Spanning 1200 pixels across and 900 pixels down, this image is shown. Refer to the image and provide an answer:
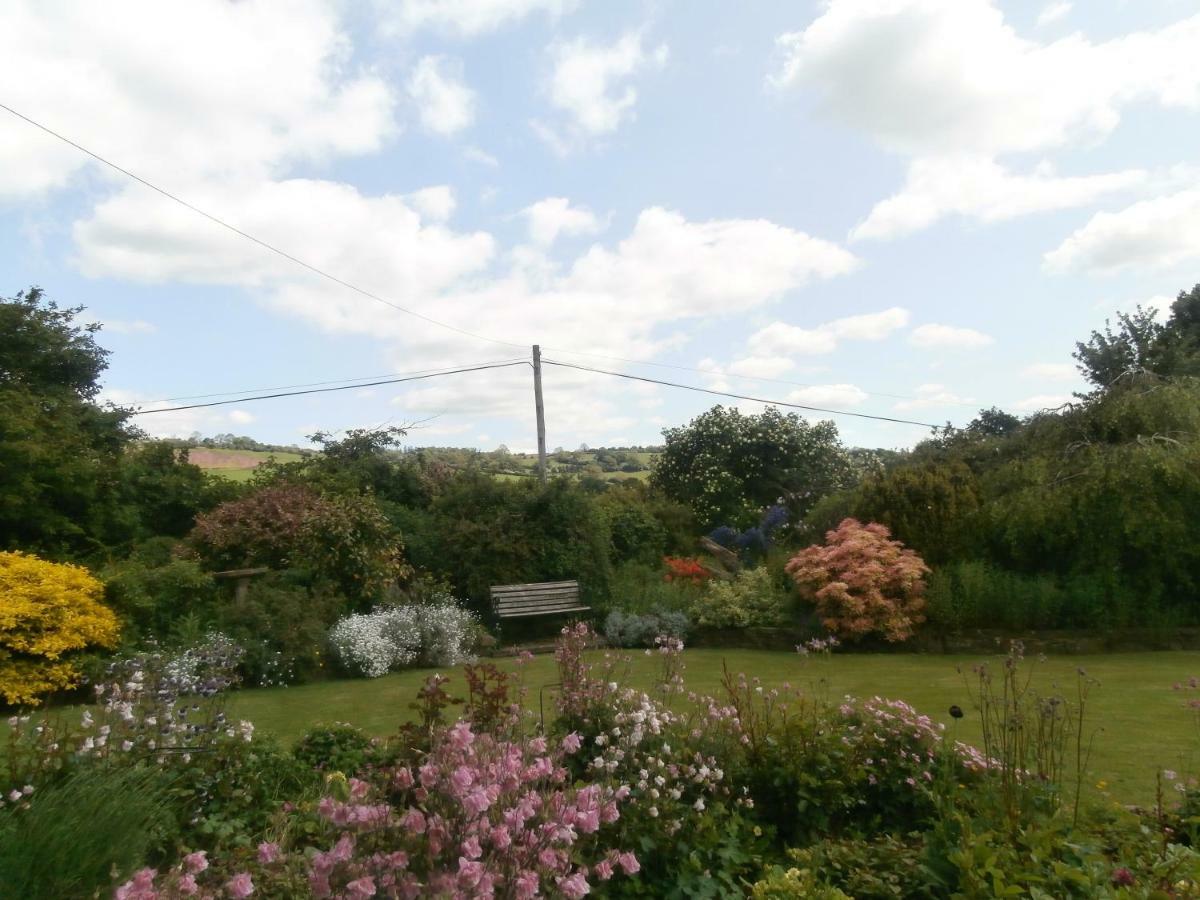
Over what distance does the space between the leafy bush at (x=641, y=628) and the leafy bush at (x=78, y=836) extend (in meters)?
8.30

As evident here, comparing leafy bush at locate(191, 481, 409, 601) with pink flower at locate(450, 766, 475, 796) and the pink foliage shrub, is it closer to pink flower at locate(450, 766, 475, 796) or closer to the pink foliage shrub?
the pink foliage shrub

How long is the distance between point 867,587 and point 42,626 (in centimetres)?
863

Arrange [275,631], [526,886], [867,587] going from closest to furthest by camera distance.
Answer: [526,886]
[275,631]
[867,587]

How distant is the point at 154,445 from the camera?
1357 cm

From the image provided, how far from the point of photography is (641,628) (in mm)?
11461

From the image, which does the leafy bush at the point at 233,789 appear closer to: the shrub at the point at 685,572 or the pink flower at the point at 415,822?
the pink flower at the point at 415,822

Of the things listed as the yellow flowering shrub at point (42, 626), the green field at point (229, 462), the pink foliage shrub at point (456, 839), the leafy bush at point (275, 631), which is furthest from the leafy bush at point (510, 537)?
the pink foliage shrub at point (456, 839)

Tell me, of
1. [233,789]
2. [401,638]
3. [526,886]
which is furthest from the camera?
[401,638]

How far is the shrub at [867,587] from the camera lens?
404 inches

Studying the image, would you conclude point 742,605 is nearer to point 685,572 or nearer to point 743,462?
point 685,572

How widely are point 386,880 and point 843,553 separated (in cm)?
929

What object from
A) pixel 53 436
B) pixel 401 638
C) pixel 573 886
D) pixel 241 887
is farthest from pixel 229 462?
pixel 573 886

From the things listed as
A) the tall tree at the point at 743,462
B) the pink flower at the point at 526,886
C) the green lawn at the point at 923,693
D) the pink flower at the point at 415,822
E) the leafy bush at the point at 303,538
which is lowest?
the green lawn at the point at 923,693

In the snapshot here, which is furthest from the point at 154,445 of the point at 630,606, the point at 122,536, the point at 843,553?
the point at 843,553
